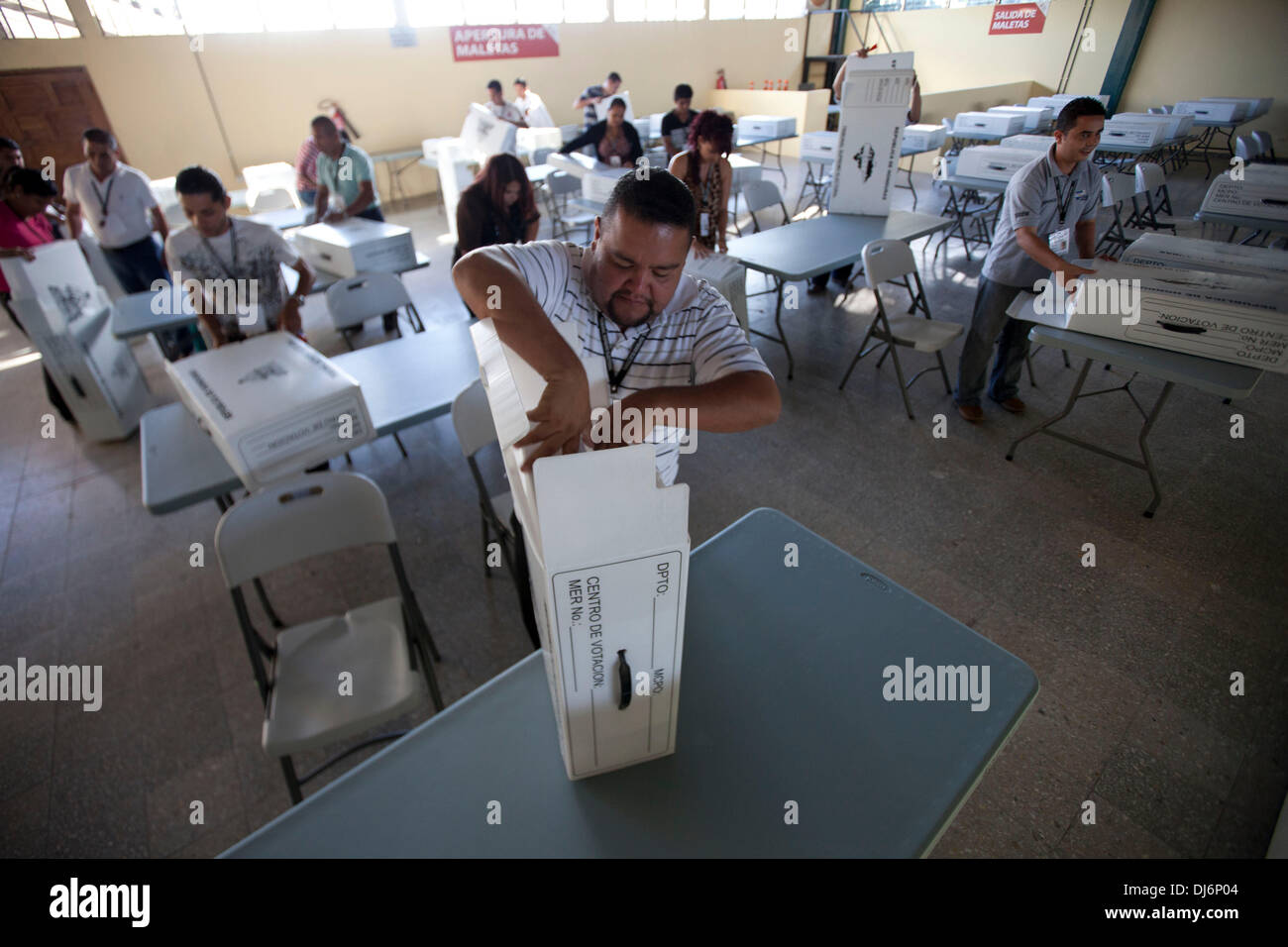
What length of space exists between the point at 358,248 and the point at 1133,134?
28.2 ft

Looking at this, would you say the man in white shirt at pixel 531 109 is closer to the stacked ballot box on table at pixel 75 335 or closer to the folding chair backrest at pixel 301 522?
the stacked ballot box on table at pixel 75 335

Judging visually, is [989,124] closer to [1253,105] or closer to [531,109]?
[1253,105]

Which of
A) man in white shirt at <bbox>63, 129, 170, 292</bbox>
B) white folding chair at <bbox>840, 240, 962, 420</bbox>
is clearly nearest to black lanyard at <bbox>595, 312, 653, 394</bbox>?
white folding chair at <bbox>840, 240, 962, 420</bbox>

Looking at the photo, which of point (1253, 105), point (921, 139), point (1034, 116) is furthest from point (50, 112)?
point (1253, 105)

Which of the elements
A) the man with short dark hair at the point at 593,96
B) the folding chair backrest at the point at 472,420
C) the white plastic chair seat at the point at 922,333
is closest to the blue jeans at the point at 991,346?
the white plastic chair seat at the point at 922,333

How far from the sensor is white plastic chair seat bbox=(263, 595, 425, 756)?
1.49 m

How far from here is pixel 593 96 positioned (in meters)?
9.38

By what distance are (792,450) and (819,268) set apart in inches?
45.2

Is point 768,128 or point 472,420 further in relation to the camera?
point 768,128

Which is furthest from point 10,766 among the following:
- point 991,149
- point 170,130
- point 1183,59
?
point 1183,59

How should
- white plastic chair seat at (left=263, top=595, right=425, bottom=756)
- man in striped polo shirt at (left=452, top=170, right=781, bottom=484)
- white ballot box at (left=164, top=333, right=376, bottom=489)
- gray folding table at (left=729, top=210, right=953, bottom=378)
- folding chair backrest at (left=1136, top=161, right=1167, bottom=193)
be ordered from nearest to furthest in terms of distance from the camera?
man in striped polo shirt at (left=452, top=170, right=781, bottom=484)
white plastic chair seat at (left=263, top=595, right=425, bottom=756)
white ballot box at (left=164, top=333, right=376, bottom=489)
gray folding table at (left=729, top=210, right=953, bottom=378)
folding chair backrest at (left=1136, top=161, right=1167, bottom=193)

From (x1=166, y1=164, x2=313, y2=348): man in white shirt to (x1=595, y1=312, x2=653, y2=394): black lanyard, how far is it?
2.08 m

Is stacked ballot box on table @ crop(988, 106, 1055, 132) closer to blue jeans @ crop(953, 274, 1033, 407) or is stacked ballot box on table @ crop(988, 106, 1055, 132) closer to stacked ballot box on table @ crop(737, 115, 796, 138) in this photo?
stacked ballot box on table @ crop(737, 115, 796, 138)

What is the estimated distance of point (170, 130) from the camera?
7.05 metres
